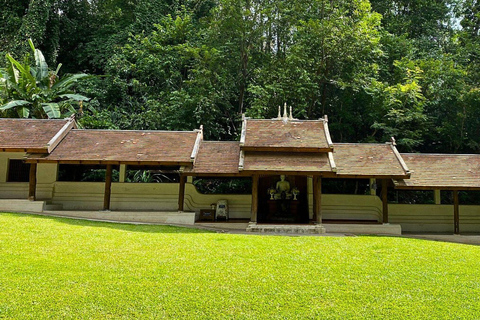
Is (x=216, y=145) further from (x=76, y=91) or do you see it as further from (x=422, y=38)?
(x=422, y=38)

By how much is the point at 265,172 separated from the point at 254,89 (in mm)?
7779

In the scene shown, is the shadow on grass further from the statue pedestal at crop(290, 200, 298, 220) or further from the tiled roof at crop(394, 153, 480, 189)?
the tiled roof at crop(394, 153, 480, 189)

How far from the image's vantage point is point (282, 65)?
20594mm

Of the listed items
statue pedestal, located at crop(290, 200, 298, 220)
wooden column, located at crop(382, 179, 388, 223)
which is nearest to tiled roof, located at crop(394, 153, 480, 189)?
wooden column, located at crop(382, 179, 388, 223)

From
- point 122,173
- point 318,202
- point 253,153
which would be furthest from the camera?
point 122,173


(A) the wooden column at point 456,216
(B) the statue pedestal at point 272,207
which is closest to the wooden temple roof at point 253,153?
(A) the wooden column at point 456,216

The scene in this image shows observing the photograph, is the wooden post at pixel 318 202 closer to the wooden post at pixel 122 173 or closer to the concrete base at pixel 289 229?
the concrete base at pixel 289 229

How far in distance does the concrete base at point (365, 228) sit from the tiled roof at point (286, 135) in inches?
107

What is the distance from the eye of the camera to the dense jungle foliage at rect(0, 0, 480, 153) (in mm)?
18922

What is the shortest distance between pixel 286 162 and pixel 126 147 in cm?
597

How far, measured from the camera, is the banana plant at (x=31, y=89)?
17.6 metres

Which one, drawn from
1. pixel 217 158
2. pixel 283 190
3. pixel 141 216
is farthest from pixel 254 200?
pixel 141 216

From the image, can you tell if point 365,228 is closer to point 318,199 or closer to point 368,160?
point 318,199

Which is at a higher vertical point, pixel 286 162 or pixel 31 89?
pixel 31 89
